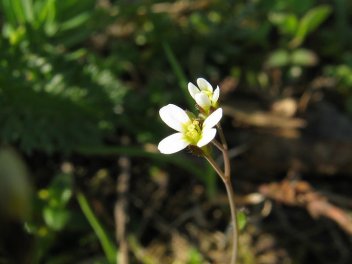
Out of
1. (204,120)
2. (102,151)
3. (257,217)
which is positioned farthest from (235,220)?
(102,151)

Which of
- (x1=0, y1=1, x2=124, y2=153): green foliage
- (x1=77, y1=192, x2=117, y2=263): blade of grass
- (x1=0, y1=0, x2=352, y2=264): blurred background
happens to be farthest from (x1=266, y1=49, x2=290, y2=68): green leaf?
(x1=77, y1=192, x2=117, y2=263): blade of grass

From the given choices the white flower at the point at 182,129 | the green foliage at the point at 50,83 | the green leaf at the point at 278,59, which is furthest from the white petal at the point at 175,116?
the green leaf at the point at 278,59

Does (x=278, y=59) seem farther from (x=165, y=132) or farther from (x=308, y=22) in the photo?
(x=165, y=132)

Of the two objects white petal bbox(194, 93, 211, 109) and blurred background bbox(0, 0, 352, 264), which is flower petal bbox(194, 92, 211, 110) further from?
blurred background bbox(0, 0, 352, 264)

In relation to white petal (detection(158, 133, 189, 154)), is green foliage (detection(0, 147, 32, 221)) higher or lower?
higher

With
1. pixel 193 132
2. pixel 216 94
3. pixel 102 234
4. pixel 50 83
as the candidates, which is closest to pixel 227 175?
pixel 193 132

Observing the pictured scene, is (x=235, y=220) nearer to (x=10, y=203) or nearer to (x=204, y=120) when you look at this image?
(x=204, y=120)

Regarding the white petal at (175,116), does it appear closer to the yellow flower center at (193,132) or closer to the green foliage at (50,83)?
the yellow flower center at (193,132)
